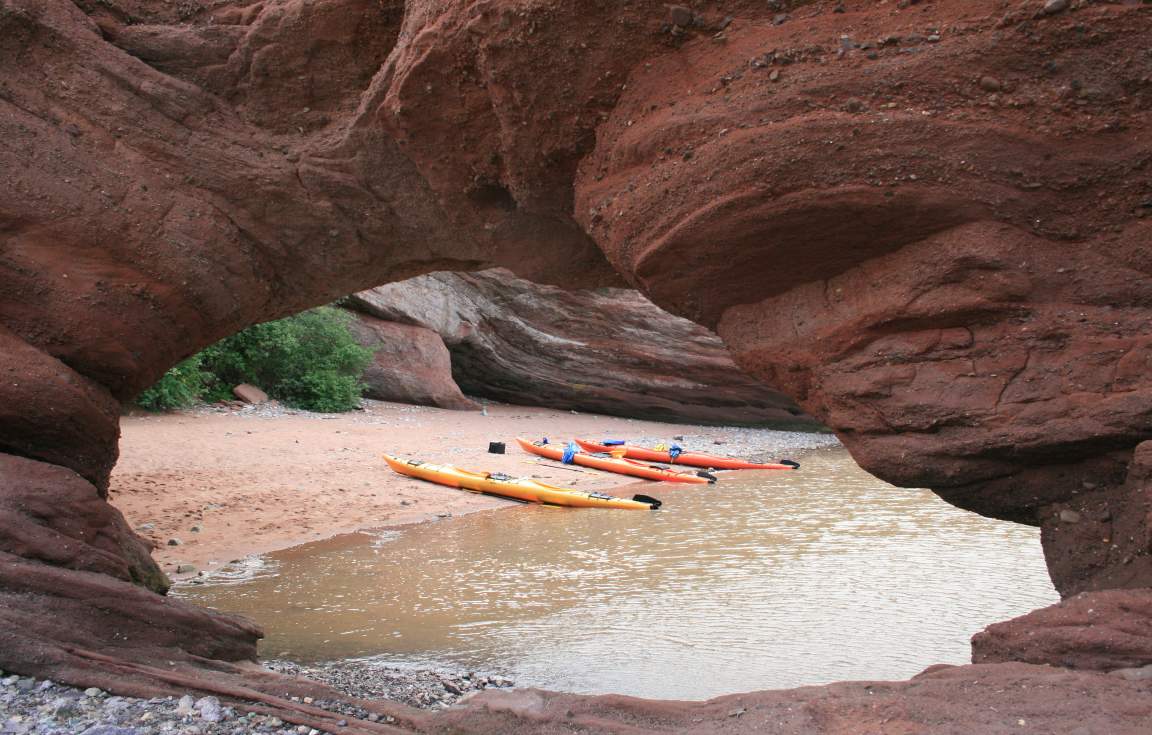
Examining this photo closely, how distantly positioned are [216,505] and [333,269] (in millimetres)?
4727

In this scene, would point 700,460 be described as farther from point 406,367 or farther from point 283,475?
point 283,475

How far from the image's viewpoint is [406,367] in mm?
21125

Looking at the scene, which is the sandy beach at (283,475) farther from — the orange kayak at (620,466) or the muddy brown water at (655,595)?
the muddy brown water at (655,595)

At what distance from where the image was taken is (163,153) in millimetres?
5961

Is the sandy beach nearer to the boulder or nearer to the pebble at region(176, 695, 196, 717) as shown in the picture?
the boulder

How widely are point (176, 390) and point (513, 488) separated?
6.61m

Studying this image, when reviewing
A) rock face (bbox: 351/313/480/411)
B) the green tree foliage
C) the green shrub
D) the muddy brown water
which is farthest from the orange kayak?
the green shrub

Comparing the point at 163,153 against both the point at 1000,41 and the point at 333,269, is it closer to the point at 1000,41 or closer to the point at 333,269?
the point at 333,269

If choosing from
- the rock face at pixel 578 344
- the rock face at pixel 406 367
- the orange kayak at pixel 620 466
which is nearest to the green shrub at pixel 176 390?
the rock face at pixel 406 367

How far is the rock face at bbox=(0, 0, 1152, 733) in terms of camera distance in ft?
11.8

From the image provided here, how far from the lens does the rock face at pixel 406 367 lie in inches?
829

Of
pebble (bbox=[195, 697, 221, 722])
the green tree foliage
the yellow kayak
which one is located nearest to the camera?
pebble (bbox=[195, 697, 221, 722])

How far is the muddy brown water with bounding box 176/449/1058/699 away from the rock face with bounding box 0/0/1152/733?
67.1 inches

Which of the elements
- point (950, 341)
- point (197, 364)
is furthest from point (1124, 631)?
point (197, 364)
